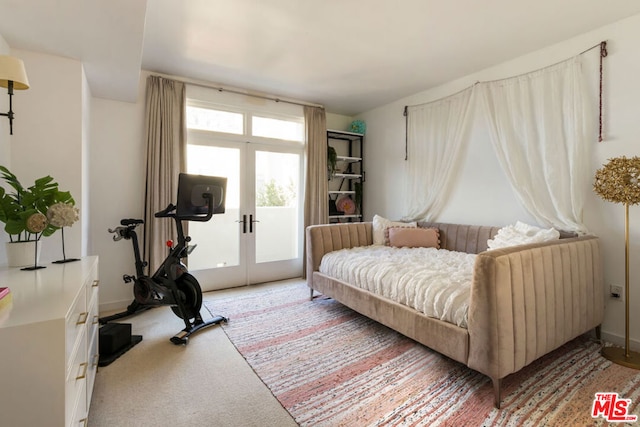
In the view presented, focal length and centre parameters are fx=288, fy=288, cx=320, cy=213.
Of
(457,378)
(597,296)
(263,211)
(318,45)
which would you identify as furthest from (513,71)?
(263,211)

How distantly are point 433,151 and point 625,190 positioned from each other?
1976 millimetres

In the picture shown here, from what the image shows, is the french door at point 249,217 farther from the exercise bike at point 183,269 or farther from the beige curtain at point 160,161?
the exercise bike at point 183,269

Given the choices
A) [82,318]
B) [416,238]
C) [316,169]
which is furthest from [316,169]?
[82,318]

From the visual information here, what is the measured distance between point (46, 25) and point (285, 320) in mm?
2893

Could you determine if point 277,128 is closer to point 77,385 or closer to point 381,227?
point 381,227

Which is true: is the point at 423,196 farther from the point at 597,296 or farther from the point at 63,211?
the point at 63,211

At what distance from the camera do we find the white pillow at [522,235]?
7.99 feet

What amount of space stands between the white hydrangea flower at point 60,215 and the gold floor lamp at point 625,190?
3.74 metres

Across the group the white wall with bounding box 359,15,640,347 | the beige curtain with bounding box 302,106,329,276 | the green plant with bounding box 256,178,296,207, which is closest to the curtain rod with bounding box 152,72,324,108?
the beige curtain with bounding box 302,106,329,276

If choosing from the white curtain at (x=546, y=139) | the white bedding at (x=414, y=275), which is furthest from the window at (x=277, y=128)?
the white curtain at (x=546, y=139)

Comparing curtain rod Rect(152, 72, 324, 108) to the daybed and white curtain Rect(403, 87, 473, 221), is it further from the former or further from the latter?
the daybed

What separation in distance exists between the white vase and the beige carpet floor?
91 cm

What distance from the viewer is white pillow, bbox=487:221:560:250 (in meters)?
2.44

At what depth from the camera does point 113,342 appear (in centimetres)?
223
